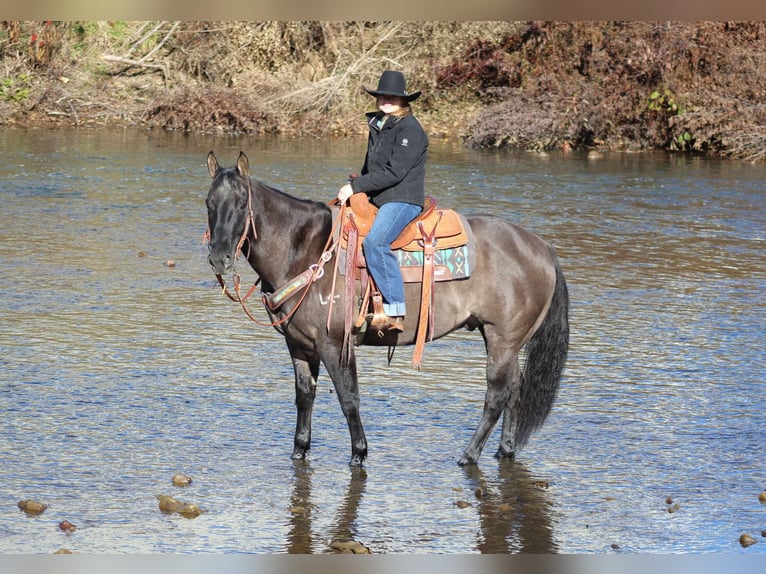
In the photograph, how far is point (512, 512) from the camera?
6.35 m

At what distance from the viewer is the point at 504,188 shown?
19.2m

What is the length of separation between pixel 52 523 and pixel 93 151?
1719 centimetres

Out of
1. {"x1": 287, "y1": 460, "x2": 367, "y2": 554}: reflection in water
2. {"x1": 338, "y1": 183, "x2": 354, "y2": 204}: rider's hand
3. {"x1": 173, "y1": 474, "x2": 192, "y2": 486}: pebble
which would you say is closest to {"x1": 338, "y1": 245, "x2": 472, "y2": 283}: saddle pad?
{"x1": 338, "y1": 183, "x2": 354, "y2": 204}: rider's hand

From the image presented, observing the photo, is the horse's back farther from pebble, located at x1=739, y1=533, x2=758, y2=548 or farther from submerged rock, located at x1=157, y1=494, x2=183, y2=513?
submerged rock, located at x1=157, y1=494, x2=183, y2=513

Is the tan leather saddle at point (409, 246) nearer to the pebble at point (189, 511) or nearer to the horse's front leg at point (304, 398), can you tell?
the horse's front leg at point (304, 398)

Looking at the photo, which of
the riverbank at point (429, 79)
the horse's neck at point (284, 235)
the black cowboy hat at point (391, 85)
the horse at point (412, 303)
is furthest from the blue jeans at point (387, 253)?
the riverbank at point (429, 79)

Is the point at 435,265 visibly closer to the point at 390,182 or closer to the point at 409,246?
the point at 409,246

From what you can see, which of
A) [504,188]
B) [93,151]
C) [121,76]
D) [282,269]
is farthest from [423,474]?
[121,76]

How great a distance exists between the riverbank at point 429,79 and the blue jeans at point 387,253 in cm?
1772

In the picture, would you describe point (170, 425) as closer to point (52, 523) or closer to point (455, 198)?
point (52, 523)

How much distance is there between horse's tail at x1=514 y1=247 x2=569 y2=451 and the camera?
7418 mm

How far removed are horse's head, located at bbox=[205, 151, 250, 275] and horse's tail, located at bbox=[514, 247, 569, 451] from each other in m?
2.10

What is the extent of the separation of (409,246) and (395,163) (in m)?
0.54

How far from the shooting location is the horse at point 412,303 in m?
6.79
